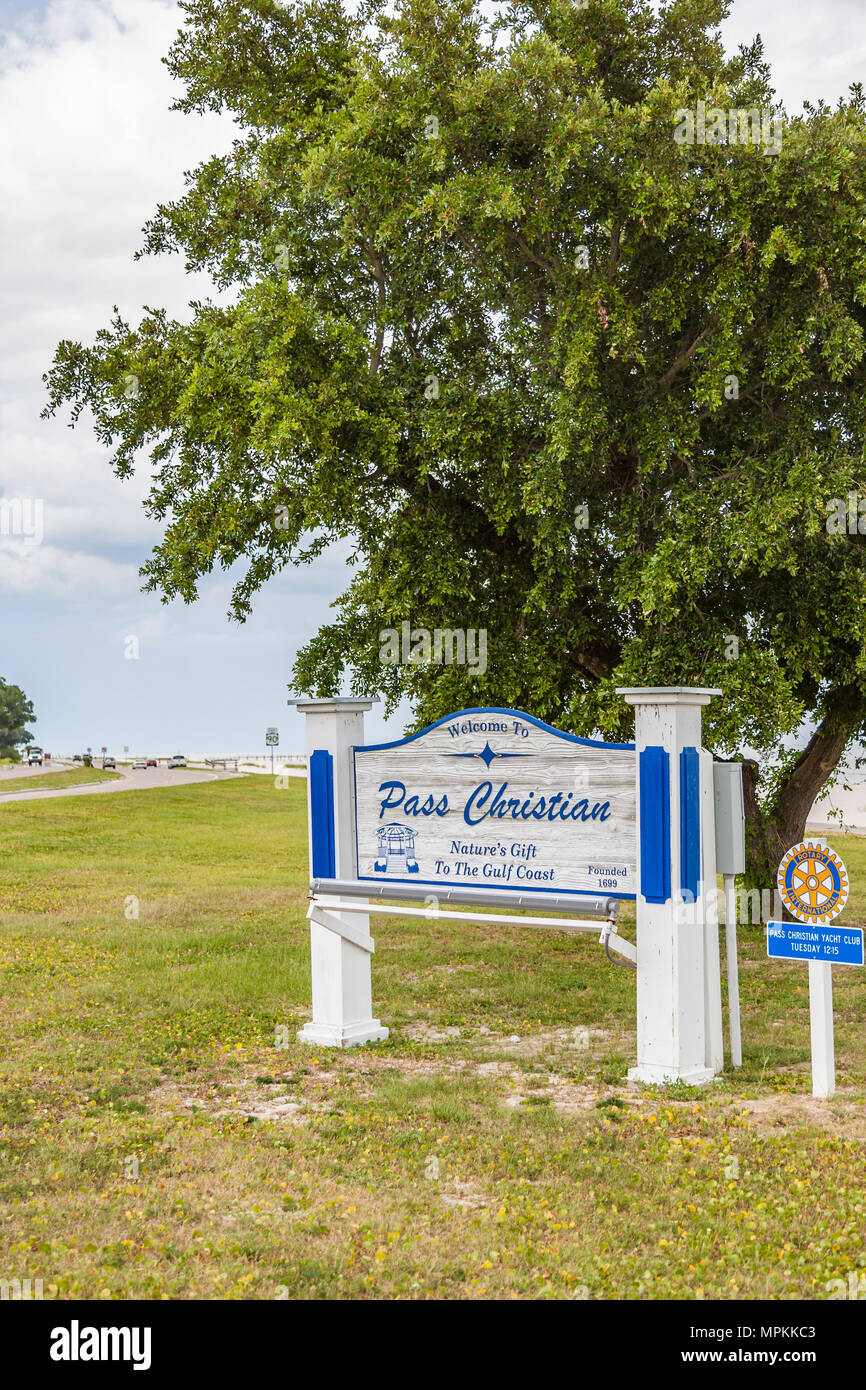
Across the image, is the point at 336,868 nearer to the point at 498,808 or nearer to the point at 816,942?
the point at 498,808

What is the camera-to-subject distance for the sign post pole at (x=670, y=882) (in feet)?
29.4

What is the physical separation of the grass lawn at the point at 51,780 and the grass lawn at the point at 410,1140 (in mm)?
36676

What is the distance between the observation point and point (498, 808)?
32.4 ft

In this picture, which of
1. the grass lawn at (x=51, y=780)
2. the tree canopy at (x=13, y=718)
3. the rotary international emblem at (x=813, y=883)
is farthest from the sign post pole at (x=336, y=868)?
the tree canopy at (x=13, y=718)

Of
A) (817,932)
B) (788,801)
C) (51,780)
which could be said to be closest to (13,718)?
(51,780)

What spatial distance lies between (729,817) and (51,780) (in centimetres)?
5264

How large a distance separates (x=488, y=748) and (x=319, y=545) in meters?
7.07

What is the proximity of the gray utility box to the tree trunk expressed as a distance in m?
6.90

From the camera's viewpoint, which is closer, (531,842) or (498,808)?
(531,842)

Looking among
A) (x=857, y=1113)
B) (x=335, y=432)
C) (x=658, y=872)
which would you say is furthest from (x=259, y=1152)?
(x=335, y=432)

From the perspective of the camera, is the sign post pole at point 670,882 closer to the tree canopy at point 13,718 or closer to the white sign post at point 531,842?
the white sign post at point 531,842
